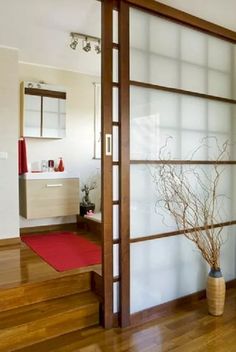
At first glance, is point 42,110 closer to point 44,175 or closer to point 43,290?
point 44,175

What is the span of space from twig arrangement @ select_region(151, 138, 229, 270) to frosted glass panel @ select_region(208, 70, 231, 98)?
50cm

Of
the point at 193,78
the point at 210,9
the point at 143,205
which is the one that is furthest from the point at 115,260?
the point at 210,9

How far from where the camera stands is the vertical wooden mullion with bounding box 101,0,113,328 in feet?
7.23

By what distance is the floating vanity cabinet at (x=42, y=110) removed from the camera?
164 inches

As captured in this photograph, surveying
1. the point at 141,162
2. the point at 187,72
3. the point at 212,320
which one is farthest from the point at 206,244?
the point at 187,72

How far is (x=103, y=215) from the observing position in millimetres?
2211

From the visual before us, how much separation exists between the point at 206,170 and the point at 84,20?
6.09ft

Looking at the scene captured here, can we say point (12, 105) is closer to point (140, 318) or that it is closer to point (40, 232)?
point (40, 232)

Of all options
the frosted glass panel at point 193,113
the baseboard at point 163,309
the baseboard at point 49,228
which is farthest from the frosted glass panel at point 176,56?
the baseboard at point 49,228

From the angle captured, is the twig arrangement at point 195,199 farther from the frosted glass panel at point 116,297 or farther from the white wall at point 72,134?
the white wall at point 72,134

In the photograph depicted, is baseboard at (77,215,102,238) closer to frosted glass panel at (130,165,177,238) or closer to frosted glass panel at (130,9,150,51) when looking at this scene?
frosted glass panel at (130,165,177,238)

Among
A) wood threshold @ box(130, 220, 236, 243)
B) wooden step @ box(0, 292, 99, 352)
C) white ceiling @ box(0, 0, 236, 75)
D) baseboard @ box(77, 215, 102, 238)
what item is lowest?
wooden step @ box(0, 292, 99, 352)

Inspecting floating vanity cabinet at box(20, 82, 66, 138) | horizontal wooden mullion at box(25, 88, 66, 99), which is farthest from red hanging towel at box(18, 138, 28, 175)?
horizontal wooden mullion at box(25, 88, 66, 99)

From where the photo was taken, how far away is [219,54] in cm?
284
